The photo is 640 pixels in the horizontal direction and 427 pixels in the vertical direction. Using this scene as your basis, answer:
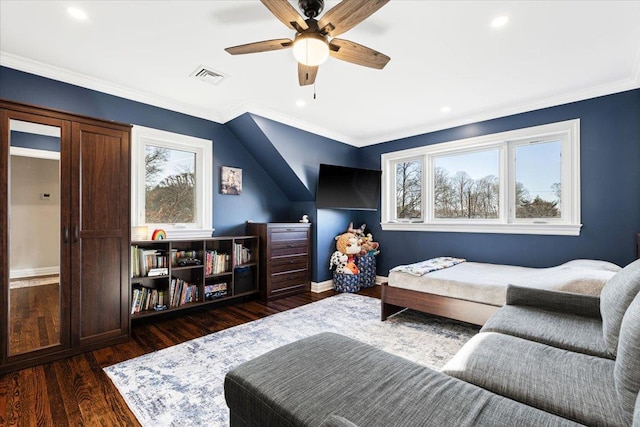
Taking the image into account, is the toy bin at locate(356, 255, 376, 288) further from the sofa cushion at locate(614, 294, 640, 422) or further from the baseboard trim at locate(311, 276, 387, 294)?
the sofa cushion at locate(614, 294, 640, 422)

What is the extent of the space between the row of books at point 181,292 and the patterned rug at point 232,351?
29.9 inches

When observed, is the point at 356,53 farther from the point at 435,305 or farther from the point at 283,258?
the point at 283,258

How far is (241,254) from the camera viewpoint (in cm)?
387

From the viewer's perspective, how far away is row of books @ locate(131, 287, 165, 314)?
294 centimetres

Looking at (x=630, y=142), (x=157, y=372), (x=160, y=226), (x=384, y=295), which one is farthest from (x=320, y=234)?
(x=630, y=142)

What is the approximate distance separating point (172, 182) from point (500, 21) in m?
3.55

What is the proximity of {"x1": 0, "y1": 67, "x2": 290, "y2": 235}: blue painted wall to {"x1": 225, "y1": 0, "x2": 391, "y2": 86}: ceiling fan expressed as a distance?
183cm

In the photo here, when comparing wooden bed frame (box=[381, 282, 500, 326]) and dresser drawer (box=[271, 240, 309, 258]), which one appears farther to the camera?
dresser drawer (box=[271, 240, 309, 258])

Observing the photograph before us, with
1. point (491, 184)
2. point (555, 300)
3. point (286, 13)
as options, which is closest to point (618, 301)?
point (555, 300)

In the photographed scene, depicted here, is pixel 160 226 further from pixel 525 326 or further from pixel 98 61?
pixel 525 326

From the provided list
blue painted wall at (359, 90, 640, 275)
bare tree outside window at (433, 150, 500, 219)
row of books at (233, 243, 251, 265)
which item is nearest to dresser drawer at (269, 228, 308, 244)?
row of books at (233, 243, 251, 265)

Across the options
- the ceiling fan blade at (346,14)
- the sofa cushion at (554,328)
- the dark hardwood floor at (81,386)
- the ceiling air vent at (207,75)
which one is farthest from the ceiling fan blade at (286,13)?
the dark hardwood floor at (81,386)

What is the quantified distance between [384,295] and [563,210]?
227cm

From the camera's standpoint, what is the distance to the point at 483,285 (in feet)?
8.45
